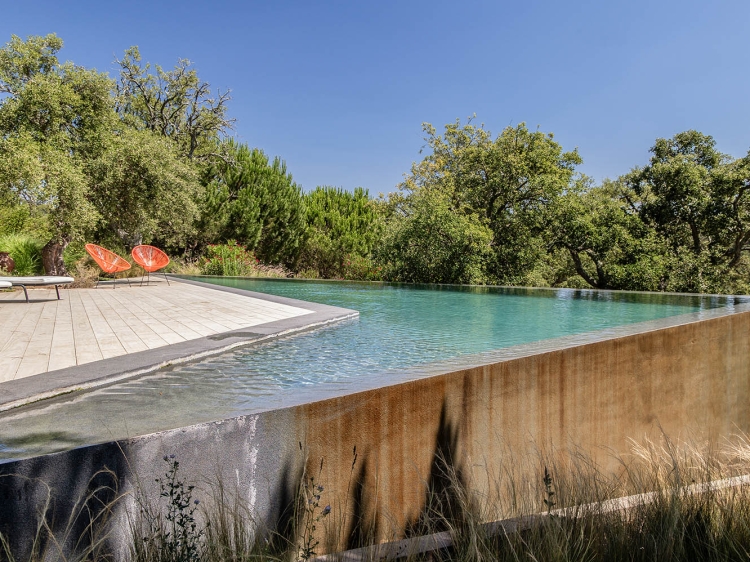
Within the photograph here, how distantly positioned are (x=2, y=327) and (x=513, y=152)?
47.5 ft

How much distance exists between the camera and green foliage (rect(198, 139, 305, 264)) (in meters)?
20.9

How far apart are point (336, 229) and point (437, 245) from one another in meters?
9.31

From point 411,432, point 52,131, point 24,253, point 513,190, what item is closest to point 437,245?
point 513,190

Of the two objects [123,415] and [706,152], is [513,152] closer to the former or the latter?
[706,152]

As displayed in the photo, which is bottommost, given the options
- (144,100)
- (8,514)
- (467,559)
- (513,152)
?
(467,559)

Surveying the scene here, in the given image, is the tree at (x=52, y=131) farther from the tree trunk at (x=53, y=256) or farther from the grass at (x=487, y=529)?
the grass at (x=487, y=529)

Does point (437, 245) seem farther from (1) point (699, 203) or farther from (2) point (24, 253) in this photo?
(2) point (24, 253)

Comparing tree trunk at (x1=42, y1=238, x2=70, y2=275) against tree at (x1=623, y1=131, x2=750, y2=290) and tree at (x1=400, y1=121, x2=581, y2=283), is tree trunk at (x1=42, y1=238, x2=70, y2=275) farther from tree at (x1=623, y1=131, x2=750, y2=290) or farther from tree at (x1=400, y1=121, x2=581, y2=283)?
tree at (x1=623, y1=131, x2=750, y2=290)

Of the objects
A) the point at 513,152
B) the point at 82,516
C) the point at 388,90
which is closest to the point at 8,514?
the point at 82,516

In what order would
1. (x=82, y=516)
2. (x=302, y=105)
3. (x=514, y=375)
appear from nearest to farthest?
(x=82, y=516) → (x=514, y=375) → (x=302, y=105)

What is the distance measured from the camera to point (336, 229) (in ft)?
75.9

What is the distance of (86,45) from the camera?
18625 millimetres

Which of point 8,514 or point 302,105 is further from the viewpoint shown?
point 302,105

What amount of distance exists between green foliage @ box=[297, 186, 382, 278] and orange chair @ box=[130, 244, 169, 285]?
8897 millimetres
